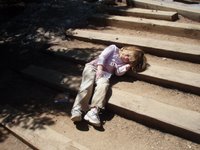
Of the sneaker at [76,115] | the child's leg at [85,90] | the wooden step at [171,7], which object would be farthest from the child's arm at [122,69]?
the wooden step at [171,7]

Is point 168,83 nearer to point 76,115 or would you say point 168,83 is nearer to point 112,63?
point 112,63

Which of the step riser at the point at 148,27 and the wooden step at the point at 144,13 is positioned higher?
the wooden step at the point at 144,13

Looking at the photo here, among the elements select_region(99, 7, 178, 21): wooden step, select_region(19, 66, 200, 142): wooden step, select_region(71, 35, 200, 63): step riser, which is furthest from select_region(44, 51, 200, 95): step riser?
select_region(99, 7, 178, 21): wooden step

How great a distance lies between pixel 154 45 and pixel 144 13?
1.47 m

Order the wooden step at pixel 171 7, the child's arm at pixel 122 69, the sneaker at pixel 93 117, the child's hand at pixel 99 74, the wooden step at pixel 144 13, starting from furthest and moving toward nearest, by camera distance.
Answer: the wooden step at pixel 144 13
the wooden step at pixel 171 7
the child's arm at pixel 122 69
the child's hand at pixel 99 74
the sneaker at pixel 93 117

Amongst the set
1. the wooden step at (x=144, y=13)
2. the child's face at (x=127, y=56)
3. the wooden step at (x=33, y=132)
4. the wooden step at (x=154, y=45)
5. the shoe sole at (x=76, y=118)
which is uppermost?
the wooden step at (x=144, y=13)

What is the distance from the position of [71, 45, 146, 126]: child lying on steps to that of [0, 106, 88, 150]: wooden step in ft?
1.29

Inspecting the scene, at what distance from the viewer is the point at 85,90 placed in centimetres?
491

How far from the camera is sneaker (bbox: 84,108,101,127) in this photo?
4562mm

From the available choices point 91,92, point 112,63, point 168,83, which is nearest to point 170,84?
point 168,83

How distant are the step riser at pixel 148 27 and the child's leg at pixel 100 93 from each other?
206 centimetres

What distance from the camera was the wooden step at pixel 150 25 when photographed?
610 centimetres

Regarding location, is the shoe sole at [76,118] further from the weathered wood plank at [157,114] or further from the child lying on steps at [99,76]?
the weathered wood plank at [157,114]

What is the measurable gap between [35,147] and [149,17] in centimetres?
395
